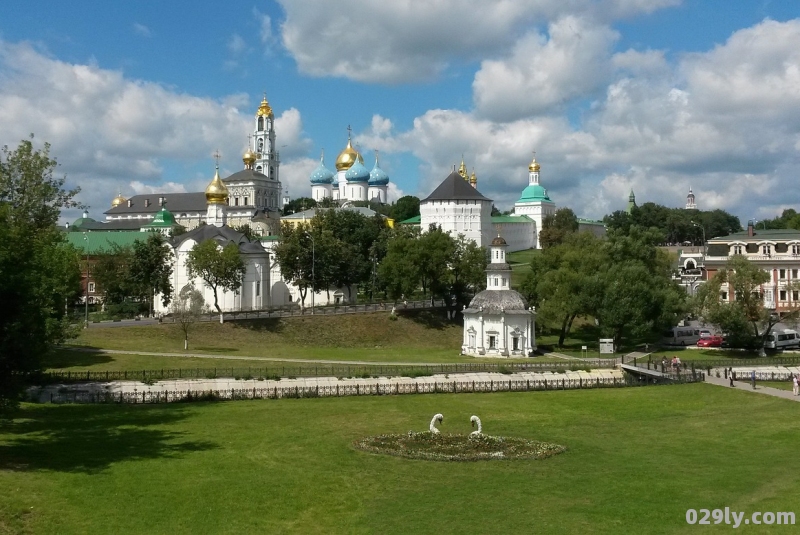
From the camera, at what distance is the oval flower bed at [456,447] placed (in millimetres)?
24891

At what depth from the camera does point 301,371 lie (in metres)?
41.2

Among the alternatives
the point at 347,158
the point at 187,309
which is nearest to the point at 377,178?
the point at 347,158

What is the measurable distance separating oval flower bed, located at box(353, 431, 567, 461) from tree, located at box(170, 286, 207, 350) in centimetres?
2776

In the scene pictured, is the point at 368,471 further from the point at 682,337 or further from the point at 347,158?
the point at 347,158

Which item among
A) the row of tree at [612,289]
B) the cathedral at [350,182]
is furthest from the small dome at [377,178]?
the row of tree at [612,289]

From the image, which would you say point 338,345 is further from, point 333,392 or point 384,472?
point 384,472

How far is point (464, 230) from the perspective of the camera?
100062 millimetres

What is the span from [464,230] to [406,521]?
8256 centimetres

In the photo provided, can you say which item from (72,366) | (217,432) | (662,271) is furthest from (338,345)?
(217,432)

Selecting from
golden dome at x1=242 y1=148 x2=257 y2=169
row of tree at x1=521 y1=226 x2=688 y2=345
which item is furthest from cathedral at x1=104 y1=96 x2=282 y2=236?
row of tree at x1=521 y1=226 x2=688 y2=345

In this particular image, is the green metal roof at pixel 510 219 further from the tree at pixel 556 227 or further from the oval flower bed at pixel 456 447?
the oval flower bed at pixel 456 447

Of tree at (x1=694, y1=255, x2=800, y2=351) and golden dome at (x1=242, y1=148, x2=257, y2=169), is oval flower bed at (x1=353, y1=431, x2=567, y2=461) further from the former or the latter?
golden dome at (x1=242, y1=148, x2=257, y2=169)

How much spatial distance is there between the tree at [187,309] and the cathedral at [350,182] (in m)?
69.5

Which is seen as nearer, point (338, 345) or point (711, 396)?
point (711, 396)
